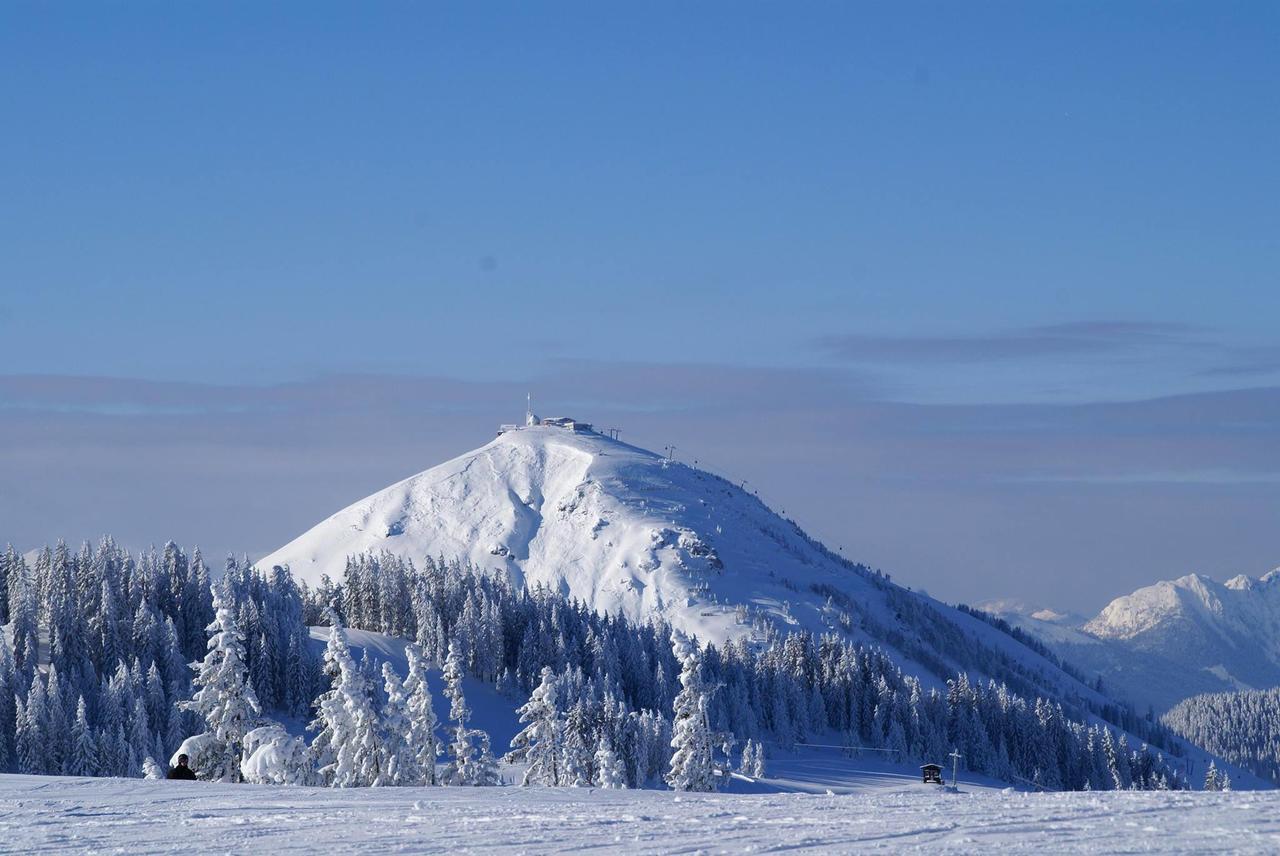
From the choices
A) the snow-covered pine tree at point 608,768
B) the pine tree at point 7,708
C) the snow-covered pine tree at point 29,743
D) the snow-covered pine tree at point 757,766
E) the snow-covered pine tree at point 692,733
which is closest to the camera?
the snow-covered pine tree at point 692,733

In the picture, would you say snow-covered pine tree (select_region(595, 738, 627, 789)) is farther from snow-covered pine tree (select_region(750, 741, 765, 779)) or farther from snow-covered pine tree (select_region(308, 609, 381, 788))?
snow-covered pine tree (select_region(750, 741, 765, 779))

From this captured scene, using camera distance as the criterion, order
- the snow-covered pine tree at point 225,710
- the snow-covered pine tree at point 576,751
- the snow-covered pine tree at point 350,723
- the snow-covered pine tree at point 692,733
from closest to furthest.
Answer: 1. the snow-covered pine tree at point 225,710
2. the snow-covered pine tree at point 350,723
3. the snow-covered pine tree at point 692,733
4. the snow-covered pine tree at point 576,751

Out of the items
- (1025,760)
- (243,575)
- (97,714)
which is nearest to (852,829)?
(97,714)

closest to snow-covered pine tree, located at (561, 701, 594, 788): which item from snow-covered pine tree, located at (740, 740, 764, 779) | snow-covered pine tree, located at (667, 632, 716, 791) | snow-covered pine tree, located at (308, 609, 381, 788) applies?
snow-covered pine tree, located at (667, 632, 716, 791)

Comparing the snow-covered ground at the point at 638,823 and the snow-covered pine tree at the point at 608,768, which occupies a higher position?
the snow-covered ground at the point at 638,823

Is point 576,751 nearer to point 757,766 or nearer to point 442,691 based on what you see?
point 757,766

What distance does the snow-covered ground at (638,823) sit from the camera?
81.5ft

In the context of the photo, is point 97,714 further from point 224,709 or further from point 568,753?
point 224,709

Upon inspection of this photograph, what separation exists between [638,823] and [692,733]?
54.5 m

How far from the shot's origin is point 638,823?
1107 inches

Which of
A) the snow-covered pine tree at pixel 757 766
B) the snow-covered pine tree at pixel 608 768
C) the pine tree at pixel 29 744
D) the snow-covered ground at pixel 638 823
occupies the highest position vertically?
the pine tree at pixel 29 744

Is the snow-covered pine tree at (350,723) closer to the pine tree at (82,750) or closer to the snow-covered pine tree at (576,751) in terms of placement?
the snow-covered pine tree at (576,751)

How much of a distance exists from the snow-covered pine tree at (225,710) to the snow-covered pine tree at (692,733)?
25819 millimetres

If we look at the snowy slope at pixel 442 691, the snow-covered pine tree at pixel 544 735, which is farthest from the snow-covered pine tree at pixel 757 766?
the snow-covered pine tree at pixel 544 735
